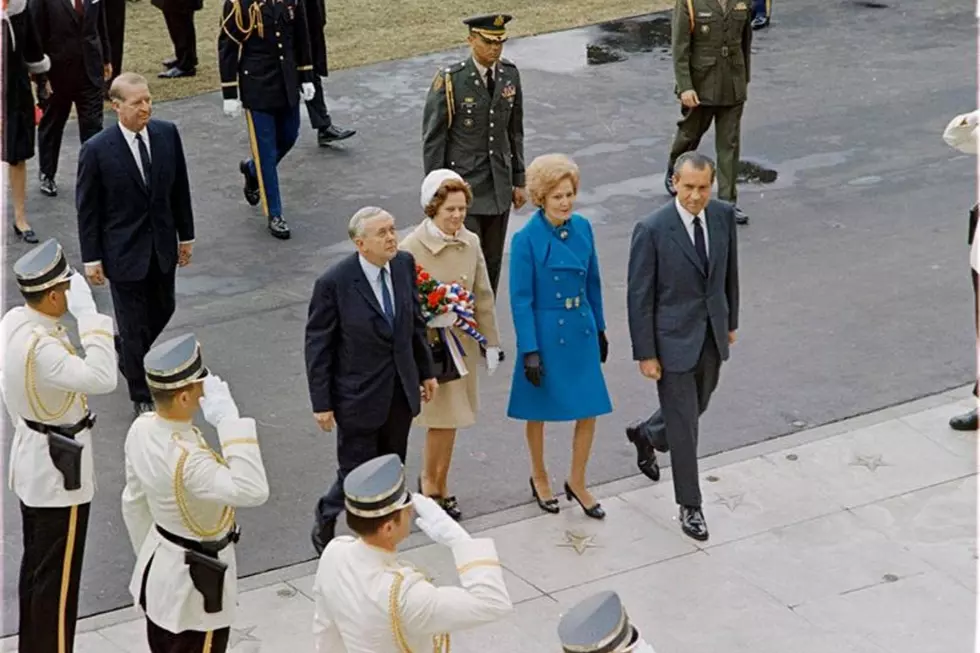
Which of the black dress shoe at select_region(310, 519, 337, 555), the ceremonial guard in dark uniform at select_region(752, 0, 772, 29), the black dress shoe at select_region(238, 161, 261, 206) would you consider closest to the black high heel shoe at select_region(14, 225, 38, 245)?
the black dress shoe at select_region(238, 161, 261, 206)

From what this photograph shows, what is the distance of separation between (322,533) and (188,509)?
197 centimetres

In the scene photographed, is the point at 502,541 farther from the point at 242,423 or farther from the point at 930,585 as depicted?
the point at 242,423

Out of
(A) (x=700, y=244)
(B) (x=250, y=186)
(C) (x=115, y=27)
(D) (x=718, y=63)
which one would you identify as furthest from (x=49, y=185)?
(A) (x=700, y=244)

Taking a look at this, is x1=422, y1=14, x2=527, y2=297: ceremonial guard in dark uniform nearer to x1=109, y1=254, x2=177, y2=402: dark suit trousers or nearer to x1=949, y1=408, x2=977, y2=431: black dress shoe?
x1=109, y1=254, x2=177, y2=402: dark suit trousers

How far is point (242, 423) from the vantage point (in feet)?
19.8

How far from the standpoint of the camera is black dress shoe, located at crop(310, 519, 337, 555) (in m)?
8.09

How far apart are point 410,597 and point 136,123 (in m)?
5.03

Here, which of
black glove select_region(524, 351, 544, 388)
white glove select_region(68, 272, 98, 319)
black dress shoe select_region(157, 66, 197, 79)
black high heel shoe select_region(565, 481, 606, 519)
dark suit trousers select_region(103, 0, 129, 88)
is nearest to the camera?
white glove select_region(68, 272, 98, 319)

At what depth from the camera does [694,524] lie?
841 centimetres

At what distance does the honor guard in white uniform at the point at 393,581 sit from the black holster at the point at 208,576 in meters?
1.01

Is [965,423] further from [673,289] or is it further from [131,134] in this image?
[131,134]

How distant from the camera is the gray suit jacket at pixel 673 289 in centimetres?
824

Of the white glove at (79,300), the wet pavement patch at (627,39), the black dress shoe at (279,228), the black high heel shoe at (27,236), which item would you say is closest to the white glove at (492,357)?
the white glove at (79,300)

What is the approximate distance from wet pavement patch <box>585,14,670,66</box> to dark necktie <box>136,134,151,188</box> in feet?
26.2
